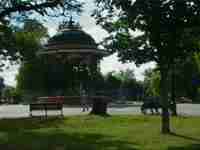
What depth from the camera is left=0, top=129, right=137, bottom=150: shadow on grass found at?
15406 mm

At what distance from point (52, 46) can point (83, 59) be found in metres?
4.22

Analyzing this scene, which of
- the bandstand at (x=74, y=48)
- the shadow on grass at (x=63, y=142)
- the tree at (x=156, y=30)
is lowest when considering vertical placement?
the shadow on grass at (x=63, y=142)

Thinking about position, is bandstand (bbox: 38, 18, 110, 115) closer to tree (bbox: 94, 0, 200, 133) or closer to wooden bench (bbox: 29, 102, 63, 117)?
wooden bench (bbox: 29, 102, 63, 117)

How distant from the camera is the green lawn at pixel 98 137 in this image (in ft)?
51.0

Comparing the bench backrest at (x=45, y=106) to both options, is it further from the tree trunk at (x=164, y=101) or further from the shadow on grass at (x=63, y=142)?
the tree trunk at (x=164, y=101)

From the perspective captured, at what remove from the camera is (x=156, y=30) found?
18953 mm

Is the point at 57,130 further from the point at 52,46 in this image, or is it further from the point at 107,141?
the point at 52,46

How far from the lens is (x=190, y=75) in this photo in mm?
103688

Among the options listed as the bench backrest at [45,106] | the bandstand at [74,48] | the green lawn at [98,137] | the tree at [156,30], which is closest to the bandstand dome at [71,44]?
the bandstand at [74,48]

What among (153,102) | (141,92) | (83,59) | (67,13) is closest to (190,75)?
(141,92)

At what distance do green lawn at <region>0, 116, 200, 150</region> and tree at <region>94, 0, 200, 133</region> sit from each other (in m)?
1.46

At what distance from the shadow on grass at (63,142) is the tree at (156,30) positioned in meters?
3.08

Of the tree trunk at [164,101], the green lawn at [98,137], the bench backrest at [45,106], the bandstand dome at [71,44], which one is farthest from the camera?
the bandstand dome at [71,44]

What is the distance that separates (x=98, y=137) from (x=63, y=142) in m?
1.93
